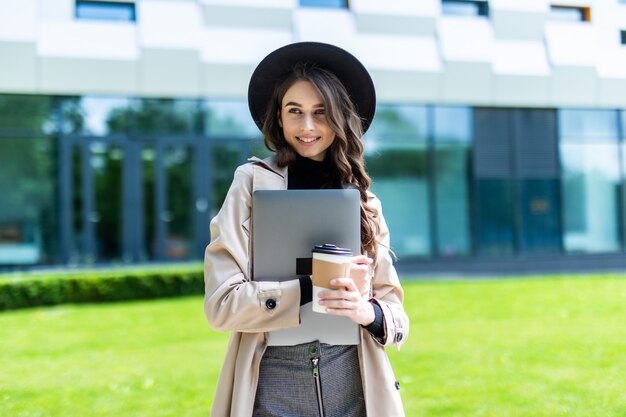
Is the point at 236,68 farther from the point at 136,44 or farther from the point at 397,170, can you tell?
the point at 397,170

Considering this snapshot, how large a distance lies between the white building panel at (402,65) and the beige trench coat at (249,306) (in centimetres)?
948

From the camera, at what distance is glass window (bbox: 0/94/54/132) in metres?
10.5

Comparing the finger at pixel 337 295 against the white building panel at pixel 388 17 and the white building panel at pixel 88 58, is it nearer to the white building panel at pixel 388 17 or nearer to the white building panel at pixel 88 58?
the white building panel at pixel 388 17

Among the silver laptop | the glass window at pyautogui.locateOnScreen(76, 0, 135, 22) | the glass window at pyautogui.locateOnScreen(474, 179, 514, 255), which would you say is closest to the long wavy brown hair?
the silver laptop

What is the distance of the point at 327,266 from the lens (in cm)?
126

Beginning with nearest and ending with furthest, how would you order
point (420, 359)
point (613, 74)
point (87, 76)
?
point (613, 74)
point (420, 359)
point (87, 76)

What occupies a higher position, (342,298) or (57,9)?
(57,9)

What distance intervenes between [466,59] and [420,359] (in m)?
7.81

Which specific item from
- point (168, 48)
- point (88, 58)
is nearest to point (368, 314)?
point (168, 48)

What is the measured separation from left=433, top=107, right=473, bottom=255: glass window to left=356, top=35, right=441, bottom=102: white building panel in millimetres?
835

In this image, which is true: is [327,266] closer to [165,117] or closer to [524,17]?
[524,17]

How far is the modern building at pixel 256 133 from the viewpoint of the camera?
411 inches

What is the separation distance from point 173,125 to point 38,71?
251 cm

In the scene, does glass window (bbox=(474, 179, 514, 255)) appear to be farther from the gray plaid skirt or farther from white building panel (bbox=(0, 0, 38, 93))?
the gray plaid skirt
